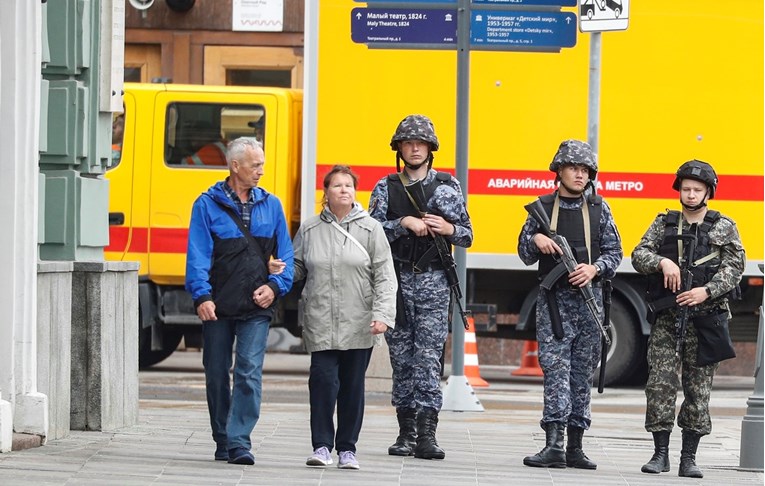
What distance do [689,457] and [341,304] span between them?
2006 mm

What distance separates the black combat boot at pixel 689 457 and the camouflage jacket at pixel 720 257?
2.24 ft

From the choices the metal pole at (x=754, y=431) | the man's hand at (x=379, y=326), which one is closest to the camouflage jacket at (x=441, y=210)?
the man's hand at (x=379, y=326)

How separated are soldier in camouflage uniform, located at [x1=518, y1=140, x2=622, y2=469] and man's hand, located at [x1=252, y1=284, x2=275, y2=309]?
149 cm

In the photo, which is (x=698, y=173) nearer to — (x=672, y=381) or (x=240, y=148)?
(x=672, y=381)

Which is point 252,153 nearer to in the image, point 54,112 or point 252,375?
point 252,375

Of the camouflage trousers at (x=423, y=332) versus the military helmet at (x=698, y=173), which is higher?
the military helmet at (x=698, y=173)

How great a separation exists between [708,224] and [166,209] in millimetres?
7692

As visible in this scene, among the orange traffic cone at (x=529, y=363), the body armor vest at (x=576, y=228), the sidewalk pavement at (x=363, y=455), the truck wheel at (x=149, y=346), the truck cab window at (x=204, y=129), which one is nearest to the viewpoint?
the sidewalk pavement at (x=363, y=455)

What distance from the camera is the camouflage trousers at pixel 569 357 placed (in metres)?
8.88

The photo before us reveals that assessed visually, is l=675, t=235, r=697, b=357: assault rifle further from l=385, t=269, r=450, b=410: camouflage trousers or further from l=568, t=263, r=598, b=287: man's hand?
l=385, t=269, r=450, b=410: camouflage trousers

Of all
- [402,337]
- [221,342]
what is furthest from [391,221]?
[221,342]

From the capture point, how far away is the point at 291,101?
622 inches

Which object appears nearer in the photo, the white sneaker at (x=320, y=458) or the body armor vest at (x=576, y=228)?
the white sneaker at (x=320, y=458)

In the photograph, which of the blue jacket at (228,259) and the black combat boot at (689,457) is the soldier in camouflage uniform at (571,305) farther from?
the blue jacket at (228,259)
